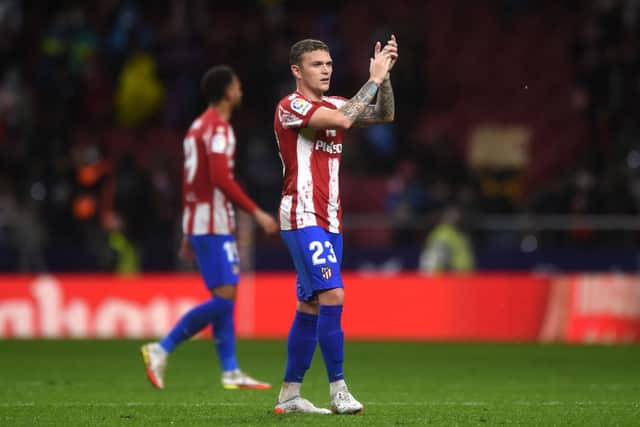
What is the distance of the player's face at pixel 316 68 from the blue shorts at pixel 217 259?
8.97ft

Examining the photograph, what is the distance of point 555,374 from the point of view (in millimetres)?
11039

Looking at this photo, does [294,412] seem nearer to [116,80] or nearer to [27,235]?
[27,235]

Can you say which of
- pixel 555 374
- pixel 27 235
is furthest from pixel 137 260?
pixel 555 374

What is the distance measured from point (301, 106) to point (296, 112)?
0.15 ft

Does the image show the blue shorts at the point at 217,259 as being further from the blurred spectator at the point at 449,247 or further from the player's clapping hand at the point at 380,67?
the blurred spectator at the point at 449,247

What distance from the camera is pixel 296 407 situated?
7562 mm

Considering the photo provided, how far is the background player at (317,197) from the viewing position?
7.35 metres

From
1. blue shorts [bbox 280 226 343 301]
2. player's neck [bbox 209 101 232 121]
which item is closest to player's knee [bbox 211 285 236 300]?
player's neck [bbox 209 101 232 121]

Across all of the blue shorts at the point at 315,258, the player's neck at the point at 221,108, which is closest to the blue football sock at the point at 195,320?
the player's neck at the point at 221,108

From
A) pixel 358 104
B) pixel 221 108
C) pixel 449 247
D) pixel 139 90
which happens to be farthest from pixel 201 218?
pixel 139 90

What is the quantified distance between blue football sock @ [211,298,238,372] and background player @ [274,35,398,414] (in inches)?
97.9

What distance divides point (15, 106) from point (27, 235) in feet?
11.6

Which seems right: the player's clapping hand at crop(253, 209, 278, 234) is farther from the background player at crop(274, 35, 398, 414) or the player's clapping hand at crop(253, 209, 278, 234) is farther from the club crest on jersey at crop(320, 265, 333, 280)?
the club crest on jersey at crop(320, 265, 333, 280)

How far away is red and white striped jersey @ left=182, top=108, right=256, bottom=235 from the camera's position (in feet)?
32.6
